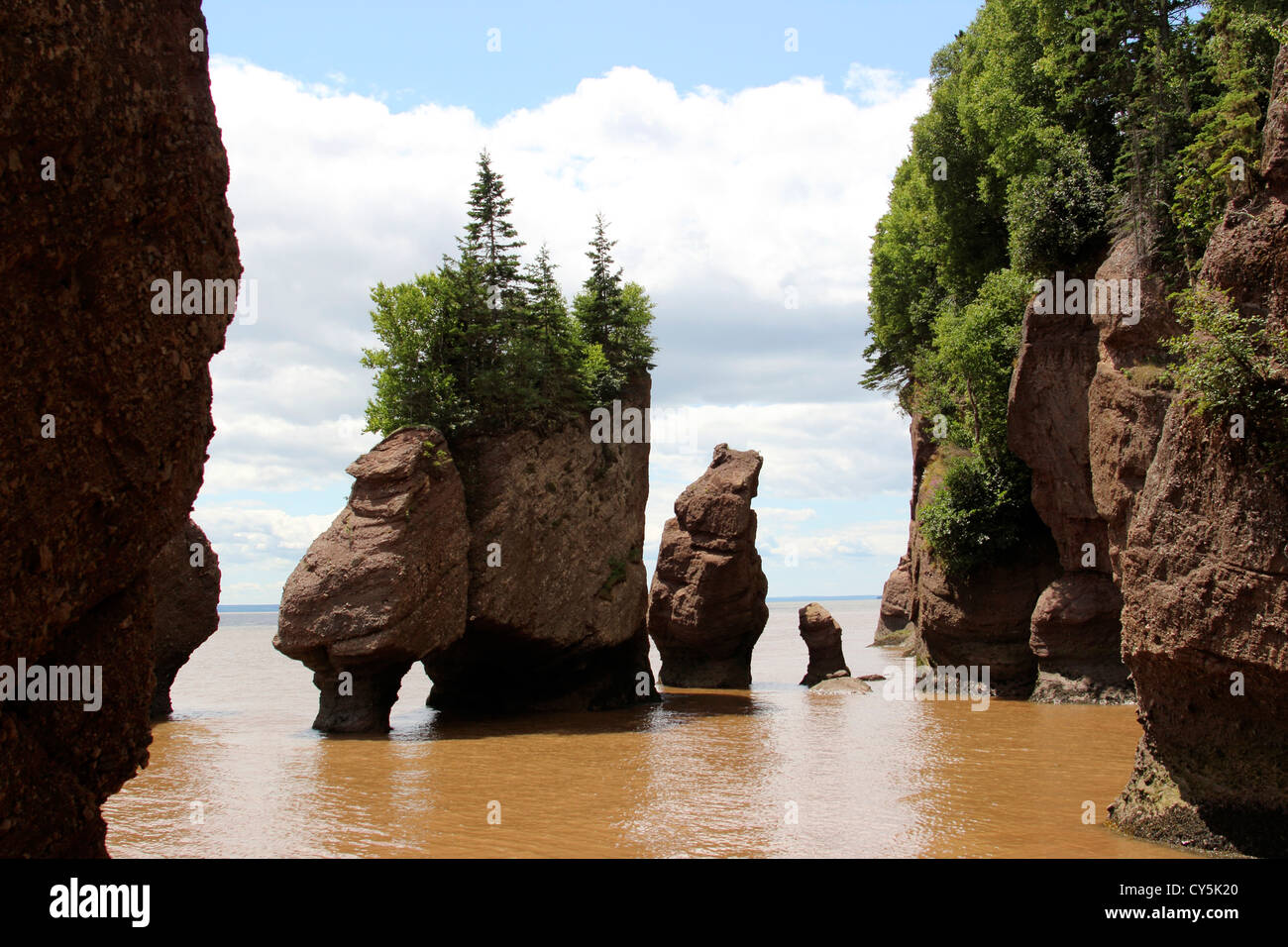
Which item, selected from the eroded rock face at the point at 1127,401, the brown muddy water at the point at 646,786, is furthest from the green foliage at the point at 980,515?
the eroded rock face at the point at 1127,401

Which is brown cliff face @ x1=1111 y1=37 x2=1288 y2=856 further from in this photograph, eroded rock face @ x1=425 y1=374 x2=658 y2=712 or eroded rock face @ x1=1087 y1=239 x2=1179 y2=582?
eroded rock face @ x1=425 y1=374 x2=658 y2=712

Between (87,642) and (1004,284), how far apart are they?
2792 centimetres

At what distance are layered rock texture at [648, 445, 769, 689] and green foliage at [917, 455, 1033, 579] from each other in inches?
262

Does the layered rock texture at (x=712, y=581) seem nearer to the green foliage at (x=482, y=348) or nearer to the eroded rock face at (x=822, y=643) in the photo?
the eroded rock face at (x=822, y=643)

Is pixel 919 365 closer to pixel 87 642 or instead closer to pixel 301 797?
pixel 301 797

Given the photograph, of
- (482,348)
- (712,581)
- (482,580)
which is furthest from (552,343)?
(712,581)

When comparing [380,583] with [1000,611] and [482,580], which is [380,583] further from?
[1000,611]

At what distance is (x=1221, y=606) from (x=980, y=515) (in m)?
19.4

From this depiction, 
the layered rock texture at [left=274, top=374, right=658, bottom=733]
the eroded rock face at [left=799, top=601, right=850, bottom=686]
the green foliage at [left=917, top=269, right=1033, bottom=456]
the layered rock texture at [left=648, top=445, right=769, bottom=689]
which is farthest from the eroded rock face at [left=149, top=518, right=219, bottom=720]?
the green foliage at [left=917, top=269, right=1033, bottom=456]

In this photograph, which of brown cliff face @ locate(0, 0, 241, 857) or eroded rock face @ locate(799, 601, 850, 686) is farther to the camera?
eroded rock face @ locate(799, 601, 850, 686)

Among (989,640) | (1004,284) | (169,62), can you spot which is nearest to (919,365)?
(1004,284)

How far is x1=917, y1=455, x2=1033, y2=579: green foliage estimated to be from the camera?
2869cm

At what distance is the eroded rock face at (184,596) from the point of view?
915 inches

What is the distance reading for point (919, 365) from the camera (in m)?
34.1
